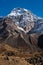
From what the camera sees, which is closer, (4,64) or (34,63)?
(4,64)

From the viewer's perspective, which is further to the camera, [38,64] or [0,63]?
[38,64]

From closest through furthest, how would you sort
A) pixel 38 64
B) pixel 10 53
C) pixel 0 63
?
pixel 0 63 < pixel 38 64 < pixel 10 53

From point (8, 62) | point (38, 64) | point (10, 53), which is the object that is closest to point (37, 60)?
point (38, 64)

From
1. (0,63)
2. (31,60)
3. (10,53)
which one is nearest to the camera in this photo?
(0,63)

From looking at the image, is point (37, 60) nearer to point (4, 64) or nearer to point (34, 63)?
point (34, 63)

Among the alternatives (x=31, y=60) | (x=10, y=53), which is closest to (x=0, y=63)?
(x=31, y=60)

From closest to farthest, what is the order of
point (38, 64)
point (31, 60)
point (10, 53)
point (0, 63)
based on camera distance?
point (0, 63) < point (38, 64) < point (31, 60) < point (10, 53)

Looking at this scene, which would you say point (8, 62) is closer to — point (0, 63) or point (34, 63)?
point (0, 63)

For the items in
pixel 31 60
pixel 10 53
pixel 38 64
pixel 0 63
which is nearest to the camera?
pixel 0 63
